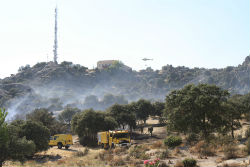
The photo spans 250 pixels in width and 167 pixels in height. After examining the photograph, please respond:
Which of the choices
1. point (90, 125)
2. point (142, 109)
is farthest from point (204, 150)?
point (142, 109)

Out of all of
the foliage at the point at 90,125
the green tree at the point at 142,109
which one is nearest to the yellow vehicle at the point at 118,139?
the foliage at the point at 90,125

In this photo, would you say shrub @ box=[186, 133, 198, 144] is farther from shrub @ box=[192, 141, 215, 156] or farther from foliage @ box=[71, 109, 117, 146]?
foliage @ box=[71, 109, 117, 146]

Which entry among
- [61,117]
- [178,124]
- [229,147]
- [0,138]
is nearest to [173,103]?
Answer: [178,124]

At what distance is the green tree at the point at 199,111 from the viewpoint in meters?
28.1

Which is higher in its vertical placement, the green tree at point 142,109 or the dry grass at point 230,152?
the green tree at point 142,109

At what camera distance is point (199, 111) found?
1112 inches

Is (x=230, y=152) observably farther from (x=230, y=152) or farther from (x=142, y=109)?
(x=142, y=109)

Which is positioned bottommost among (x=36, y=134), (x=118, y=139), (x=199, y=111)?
(x=118, y=139)

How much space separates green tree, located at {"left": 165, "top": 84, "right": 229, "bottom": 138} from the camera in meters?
28.1

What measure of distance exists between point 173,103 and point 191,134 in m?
4.18

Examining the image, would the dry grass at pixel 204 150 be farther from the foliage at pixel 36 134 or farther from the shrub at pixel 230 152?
the foliage at pixel 36 134

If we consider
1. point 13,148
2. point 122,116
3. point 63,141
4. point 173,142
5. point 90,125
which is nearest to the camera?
point 13,148

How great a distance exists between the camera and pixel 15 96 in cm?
17712

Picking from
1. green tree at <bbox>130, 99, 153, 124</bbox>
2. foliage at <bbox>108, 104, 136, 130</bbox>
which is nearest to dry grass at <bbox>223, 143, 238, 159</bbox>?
foliage at <bbox>108, 104, 136, 130</bbox>
